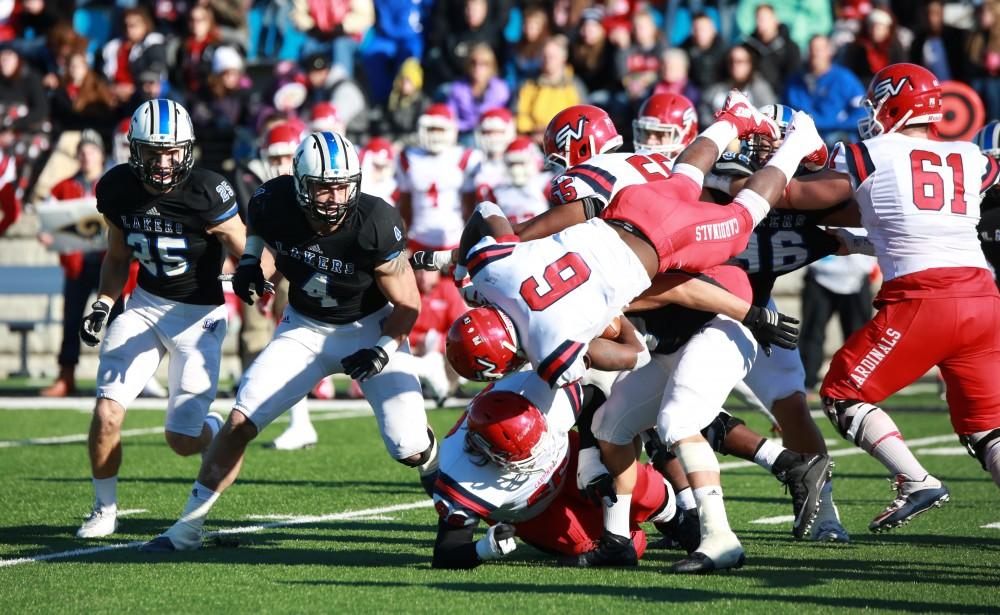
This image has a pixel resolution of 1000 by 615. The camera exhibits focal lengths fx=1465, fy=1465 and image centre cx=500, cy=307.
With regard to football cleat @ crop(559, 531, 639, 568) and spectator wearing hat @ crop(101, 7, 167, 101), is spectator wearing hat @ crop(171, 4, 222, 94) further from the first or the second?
football cleat @ crop(559, 531, 639, 568)

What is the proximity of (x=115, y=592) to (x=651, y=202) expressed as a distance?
7.68 ft

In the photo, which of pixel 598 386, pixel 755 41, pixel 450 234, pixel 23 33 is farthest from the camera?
pixel 23 33

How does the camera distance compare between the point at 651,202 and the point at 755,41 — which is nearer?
the point at 651,202

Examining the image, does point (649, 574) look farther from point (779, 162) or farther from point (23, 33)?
point (23, 33)

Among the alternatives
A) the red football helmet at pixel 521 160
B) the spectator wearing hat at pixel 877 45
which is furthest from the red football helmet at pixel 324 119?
the spectator wearing hat at pixel 877 45

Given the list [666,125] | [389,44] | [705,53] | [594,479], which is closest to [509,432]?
[594,479]

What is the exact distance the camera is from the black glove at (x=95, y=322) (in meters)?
6.38

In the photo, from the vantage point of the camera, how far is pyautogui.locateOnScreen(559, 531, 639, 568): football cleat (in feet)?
17.9

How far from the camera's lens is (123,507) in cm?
710

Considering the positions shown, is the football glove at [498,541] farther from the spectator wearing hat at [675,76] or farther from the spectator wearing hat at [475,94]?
the spectator wearing hat at [475,94]

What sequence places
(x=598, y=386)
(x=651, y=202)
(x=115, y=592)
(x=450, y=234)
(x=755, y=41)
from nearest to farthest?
(x=115, y=592) → (x=651, y=202) → (x=598, y=386) → (x=450, y=234) → (x=755, y=41)

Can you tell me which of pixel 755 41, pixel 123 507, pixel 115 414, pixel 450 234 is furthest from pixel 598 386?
pixel 755 41

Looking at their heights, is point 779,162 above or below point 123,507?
above

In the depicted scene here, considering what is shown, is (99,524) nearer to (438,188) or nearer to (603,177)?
(603,177)
